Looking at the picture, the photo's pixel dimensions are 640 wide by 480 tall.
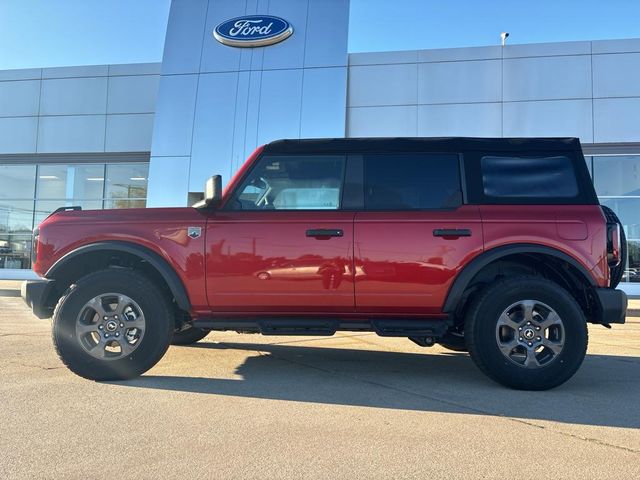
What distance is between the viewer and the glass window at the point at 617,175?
15758 millimetres

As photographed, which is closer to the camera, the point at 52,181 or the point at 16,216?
the point at 52,181

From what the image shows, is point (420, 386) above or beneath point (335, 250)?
beneath

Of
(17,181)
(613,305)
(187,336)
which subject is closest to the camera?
(613,305)

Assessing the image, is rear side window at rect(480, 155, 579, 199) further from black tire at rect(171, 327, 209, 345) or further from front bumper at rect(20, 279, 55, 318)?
front bumper at rect(20, 279, 55, 318)

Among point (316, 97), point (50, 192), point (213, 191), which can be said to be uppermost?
point (316, 97)

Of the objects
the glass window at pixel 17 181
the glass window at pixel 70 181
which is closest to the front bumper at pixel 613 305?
the glass window at pixel 70 181

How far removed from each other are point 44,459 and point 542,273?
4.04 m

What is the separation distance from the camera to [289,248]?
426cm

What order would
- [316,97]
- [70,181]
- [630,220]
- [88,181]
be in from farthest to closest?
[70,181] < [88,181] < [630,220] < [316,97]

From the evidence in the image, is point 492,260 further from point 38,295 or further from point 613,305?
point 38,295

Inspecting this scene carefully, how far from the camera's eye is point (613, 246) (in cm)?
416

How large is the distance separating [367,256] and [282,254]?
722mm

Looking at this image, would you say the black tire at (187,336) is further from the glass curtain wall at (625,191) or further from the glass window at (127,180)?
the glass curtain wall at (625,191)

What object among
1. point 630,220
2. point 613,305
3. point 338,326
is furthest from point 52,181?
point 630,220
